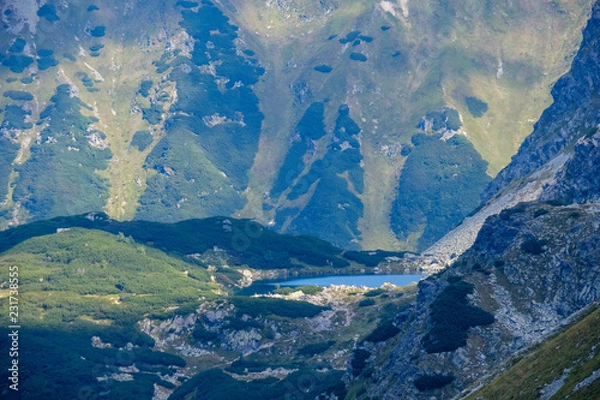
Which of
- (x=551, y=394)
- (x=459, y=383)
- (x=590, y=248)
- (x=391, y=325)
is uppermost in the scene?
(x=391, y=325)

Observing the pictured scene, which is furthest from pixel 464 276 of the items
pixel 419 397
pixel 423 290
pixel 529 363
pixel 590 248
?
pixel 529 363

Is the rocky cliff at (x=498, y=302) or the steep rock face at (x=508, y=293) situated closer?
the rocky cliff at (x=498, y=302)

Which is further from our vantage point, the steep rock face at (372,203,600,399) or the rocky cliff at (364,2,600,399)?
the steep rock face at (372,203,600,399)

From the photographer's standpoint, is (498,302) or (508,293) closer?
→ (498,302)

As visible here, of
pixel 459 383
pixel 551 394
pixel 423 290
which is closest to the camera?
pixel 551 394

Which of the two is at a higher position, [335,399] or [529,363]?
[335,399]

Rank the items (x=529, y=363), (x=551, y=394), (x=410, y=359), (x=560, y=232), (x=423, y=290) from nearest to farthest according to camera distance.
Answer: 1. (x=551, y=394)
2. (x=529, y=363)
3. (x=410, y=359)
4. (x=560, y=232)
5. (x=423, y=290)

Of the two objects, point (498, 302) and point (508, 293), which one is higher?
point (508, 293)

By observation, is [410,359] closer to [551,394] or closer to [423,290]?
[423,290]
